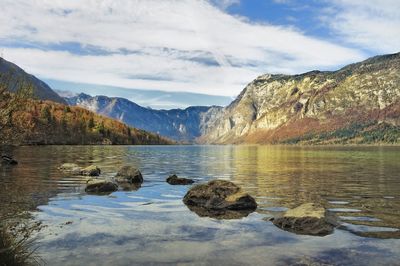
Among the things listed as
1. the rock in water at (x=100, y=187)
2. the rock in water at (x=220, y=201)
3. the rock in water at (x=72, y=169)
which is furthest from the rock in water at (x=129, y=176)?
the rock in water at (x=220, y=201)

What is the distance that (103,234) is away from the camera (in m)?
20.8

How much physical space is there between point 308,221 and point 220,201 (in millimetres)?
8570

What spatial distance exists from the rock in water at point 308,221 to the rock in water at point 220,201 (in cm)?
410

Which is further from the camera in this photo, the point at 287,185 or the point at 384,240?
the point at 287,185

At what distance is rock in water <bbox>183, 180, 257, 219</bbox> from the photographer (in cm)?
2807

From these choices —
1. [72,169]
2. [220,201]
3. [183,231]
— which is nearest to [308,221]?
[183,231]

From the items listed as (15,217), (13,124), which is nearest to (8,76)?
(13,124)

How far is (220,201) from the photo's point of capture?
1172 inches

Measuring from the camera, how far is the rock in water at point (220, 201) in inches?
1105

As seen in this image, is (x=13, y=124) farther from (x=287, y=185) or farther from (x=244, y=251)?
(x=287, y=185)

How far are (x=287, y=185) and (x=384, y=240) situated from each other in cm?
2552

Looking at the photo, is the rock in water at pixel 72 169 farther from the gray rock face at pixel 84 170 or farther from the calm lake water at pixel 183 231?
the calm lake water at pixel 183 231

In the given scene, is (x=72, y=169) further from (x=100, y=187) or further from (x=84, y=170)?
(x=100, y=187)

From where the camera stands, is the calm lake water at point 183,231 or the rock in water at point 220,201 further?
the rock in water at point 220,201
